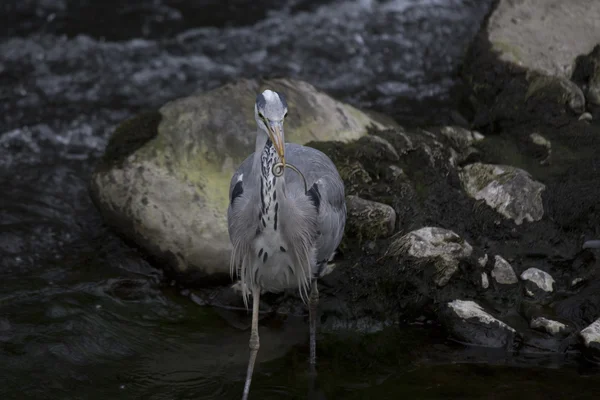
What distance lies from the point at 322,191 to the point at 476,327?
111cm

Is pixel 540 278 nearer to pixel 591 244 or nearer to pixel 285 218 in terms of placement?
pixel 591 244

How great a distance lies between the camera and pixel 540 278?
4.75m

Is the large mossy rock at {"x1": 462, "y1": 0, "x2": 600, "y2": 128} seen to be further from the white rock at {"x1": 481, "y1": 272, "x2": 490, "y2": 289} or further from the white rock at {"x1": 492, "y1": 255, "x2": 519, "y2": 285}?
the white rock at {"x1": 481, "y1": 272, "x2": 490, "y2": 289}

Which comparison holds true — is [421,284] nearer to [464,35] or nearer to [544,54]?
[544,54]

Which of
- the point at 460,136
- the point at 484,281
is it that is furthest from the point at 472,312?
the point at 460,136

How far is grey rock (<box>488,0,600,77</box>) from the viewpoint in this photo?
6.34 metres

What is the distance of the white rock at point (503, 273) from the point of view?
4.76 metres

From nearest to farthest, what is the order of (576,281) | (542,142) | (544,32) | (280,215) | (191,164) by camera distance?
1. (280,215)
2. (576,281)
3. (191,164)
4. (542,142)
5. (544,32)

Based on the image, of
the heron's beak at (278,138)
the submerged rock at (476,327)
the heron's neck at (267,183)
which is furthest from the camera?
the submerged rock at (476,327)

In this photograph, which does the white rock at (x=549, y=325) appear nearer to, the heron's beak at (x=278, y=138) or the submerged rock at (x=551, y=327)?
the submerged rock at (x=551, y=327)

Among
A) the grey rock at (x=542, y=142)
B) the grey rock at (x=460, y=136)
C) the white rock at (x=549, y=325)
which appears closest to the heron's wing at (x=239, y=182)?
the white rock at (x=549, y=325)

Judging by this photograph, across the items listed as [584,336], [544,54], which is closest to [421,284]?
[584,336]

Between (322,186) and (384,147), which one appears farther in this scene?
(384,147)

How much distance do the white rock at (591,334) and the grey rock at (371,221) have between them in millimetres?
1245
